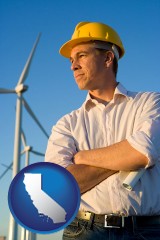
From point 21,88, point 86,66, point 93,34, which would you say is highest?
point 21,88

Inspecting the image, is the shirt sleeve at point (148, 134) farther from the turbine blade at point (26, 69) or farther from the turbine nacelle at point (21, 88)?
the turbine nacelle at point (21, 88)

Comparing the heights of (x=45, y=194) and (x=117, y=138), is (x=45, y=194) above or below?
below

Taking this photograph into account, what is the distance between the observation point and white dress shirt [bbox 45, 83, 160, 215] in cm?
324

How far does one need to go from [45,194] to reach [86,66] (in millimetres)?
2780

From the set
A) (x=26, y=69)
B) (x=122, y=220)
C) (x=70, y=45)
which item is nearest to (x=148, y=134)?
(x=122, y=220)

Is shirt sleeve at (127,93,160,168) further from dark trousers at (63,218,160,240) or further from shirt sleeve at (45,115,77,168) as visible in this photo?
shirt sleeve at (45,115,77,168)

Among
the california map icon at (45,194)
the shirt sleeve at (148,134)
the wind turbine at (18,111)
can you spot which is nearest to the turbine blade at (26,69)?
the wind turbine at (18,111)

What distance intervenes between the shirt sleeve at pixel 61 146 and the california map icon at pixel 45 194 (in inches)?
89.2

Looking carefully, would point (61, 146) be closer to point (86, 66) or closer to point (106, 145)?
point (106, 145)

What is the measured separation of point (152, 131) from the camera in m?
3.25

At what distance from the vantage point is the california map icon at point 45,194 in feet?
4.26

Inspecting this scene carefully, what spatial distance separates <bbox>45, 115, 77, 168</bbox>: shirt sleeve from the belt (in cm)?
64

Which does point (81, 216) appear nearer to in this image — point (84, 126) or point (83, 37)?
point (84, 126)

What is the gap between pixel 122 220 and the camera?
324cm
